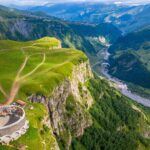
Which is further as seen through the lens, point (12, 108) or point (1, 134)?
point (12, 108)

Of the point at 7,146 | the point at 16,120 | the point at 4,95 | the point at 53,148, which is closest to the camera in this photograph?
the point at 7,146

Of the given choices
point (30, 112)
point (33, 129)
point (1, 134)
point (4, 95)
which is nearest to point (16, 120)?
point (33, 129)

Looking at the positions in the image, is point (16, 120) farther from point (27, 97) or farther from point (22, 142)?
point (27, 97)

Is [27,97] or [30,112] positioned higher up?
[30,112]

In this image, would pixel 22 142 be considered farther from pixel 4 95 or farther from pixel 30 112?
pixel 4 95

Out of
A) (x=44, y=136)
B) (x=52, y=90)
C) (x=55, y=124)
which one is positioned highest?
(x=44, y=136)

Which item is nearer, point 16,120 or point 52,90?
point 16,120

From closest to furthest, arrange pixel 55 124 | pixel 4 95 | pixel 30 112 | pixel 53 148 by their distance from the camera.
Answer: pixel 53 148
pixel 30 112
pixel 4 95
pixel 55 124

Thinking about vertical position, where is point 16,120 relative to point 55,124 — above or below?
above

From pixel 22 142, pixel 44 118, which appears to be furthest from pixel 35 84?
pixel 22 142
